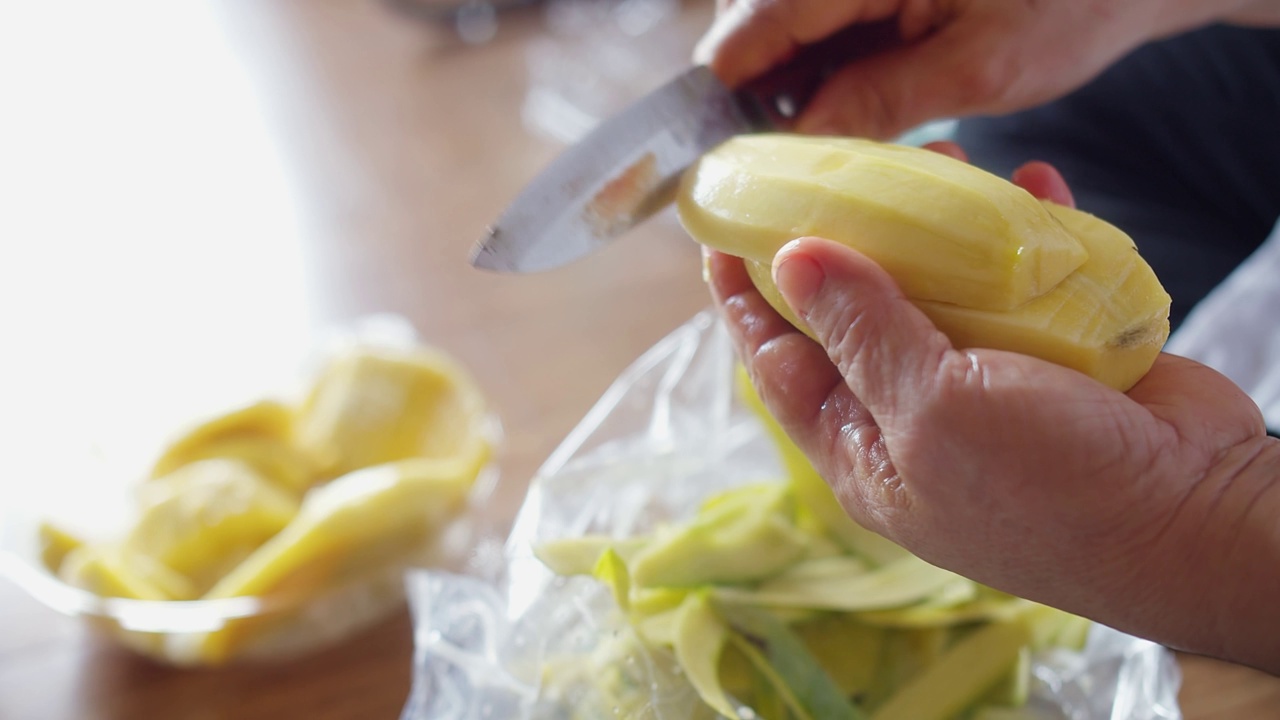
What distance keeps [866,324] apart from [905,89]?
0.35 m

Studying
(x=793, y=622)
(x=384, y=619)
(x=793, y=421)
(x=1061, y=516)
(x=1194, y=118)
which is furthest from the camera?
(x=1194, y=118)

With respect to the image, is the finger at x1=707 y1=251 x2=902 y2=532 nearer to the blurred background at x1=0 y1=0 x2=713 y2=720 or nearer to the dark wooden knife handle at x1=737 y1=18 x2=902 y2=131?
the dark wooden knife handle at x1=737 y1=18 x2=902 y2=131

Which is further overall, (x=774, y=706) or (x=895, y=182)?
(x=774, y=706)

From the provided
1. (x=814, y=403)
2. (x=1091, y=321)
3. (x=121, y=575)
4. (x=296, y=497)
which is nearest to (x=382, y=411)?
(x=296, y=497)

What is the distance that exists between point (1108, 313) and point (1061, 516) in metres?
0.09

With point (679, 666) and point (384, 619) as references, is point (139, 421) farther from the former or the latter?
point (679, 666)

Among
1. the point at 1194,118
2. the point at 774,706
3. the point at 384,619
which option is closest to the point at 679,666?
the point at 774,706

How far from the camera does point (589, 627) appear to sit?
1.97 ft

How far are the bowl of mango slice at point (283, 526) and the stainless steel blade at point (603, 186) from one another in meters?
0.22

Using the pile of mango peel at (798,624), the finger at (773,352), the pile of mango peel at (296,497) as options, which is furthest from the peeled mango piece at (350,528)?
the finger at (773,352)

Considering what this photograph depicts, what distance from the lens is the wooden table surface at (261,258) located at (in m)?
0.72

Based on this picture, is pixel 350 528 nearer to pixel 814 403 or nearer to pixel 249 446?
pixel 249 446

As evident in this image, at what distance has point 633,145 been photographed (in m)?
0.58

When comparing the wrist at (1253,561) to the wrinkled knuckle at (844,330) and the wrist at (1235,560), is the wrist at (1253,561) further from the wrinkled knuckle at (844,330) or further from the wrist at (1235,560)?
the wrinkled knuckle at (844,330)
